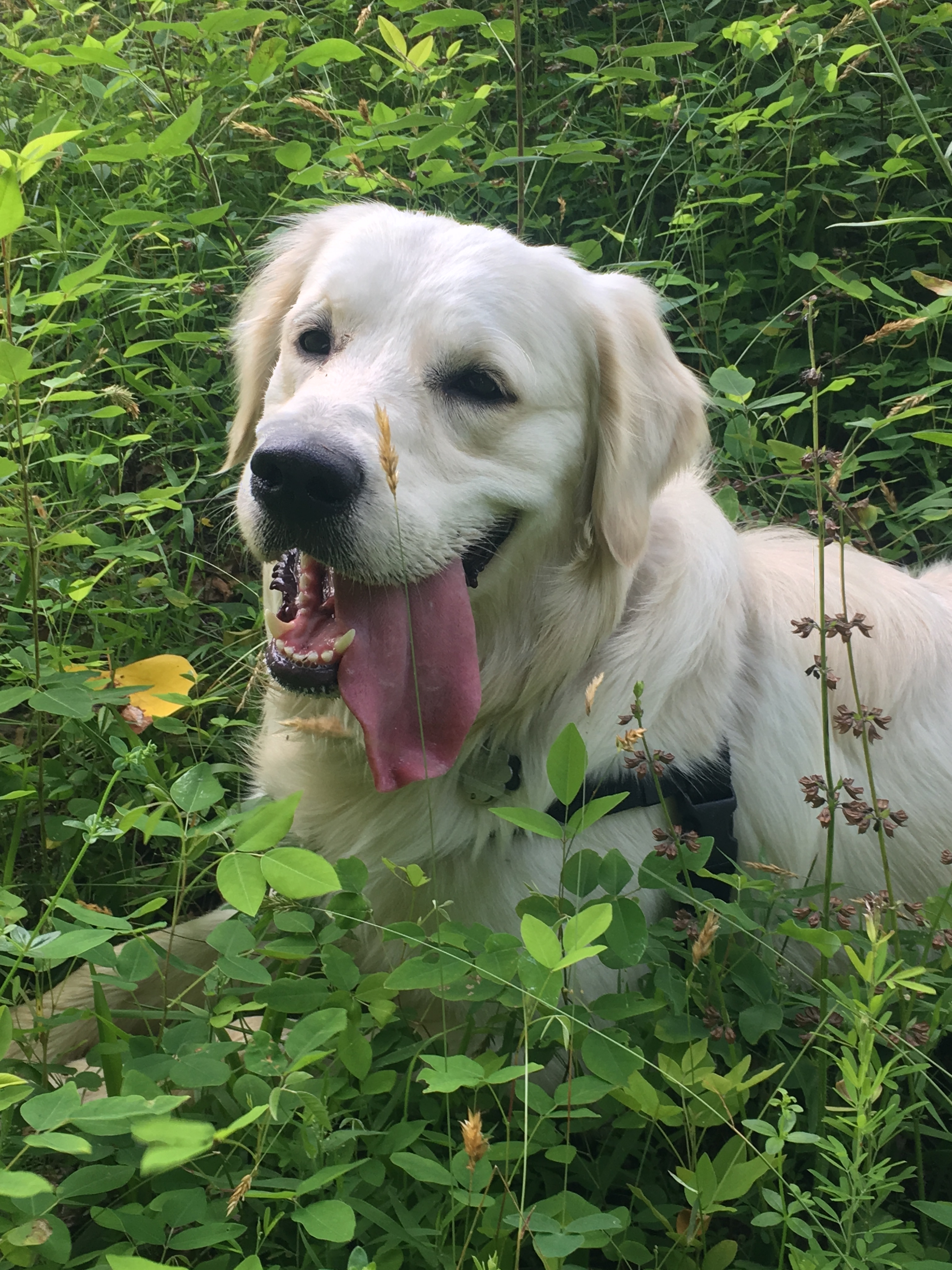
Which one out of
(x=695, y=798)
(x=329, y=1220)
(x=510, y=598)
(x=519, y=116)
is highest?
(x=519, y=116)

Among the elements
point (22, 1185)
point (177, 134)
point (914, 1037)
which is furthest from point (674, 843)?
point (177, 134)

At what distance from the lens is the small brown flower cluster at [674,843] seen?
1558 millimetres

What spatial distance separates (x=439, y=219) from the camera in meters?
2.24

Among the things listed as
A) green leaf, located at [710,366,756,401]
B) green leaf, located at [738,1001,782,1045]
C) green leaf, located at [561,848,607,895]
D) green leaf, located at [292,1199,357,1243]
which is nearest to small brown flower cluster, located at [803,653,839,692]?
green leaf, located at [561,848,607,895]

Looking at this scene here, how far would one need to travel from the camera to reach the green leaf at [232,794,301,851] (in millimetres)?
1300

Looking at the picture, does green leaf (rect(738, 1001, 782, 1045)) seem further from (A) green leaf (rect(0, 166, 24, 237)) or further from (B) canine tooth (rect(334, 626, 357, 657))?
(A) green leaf (rect(0, 166, 24, 237))

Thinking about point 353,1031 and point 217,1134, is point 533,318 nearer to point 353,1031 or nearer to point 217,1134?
point 353,1031

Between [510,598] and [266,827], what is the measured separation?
964 millimetres

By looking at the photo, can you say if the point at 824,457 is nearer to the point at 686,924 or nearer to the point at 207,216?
the point at 686,924

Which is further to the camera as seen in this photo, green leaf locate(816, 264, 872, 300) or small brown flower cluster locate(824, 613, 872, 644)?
green leaf locate(816, 264, 872, 300)

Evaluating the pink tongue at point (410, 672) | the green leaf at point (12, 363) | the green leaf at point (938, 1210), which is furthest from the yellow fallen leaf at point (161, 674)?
the green leaf at point (938, 1210)

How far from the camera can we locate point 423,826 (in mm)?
2086

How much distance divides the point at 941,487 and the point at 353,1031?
8.46 feet

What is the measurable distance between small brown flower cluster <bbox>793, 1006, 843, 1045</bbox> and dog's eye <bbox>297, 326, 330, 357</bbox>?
161cm
